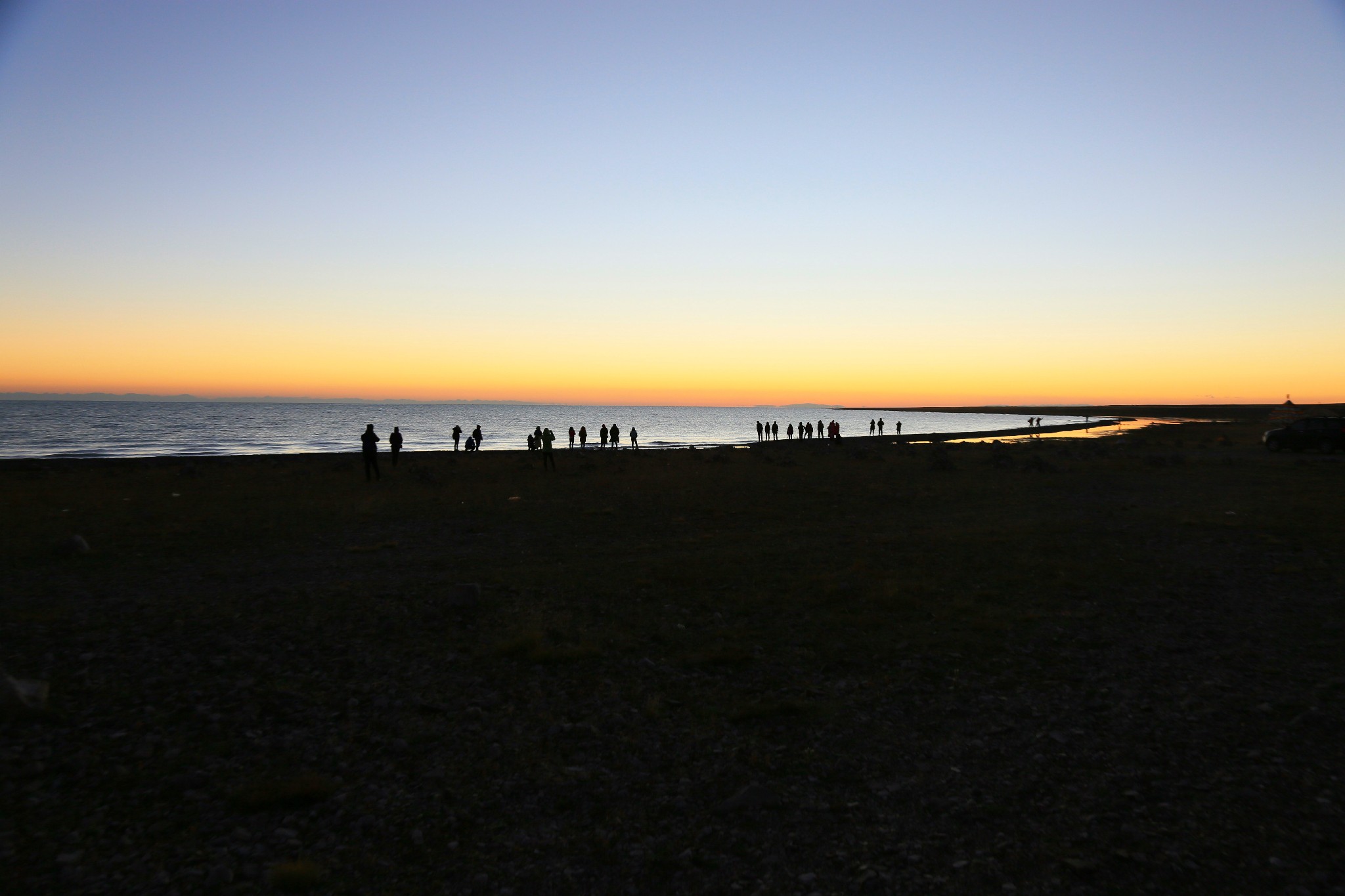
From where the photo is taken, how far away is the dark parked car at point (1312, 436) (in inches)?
1657

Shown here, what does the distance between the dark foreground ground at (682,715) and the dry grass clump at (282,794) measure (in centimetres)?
3

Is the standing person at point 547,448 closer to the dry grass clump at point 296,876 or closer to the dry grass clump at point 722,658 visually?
the dry grass clump at point 722,658

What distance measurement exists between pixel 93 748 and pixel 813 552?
12.0 metres

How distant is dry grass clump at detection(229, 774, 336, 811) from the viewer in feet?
18.2

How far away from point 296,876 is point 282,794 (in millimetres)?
1187

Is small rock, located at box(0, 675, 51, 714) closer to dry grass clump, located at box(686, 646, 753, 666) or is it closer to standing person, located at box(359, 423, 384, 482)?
dry grass clump, located at box(686, 646, 753, 666)

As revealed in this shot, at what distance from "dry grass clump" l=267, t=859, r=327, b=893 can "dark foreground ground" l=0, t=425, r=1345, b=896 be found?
0.09ft

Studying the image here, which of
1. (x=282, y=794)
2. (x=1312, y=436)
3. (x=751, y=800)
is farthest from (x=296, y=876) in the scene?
(x=1312, y=436)

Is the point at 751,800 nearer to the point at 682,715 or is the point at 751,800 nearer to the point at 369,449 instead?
the point at 682,715

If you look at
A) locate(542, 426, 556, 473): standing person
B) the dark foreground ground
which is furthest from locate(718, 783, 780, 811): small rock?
locate(542, 426, 556, 473): standing person

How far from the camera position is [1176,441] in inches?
2456

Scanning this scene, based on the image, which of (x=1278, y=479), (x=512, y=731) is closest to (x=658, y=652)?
(x=512, y=731)

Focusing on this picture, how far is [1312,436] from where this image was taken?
43.7m

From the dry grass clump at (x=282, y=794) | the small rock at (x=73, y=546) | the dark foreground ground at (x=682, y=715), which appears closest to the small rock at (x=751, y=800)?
the dark foreground ground at (x=682, y=715)
